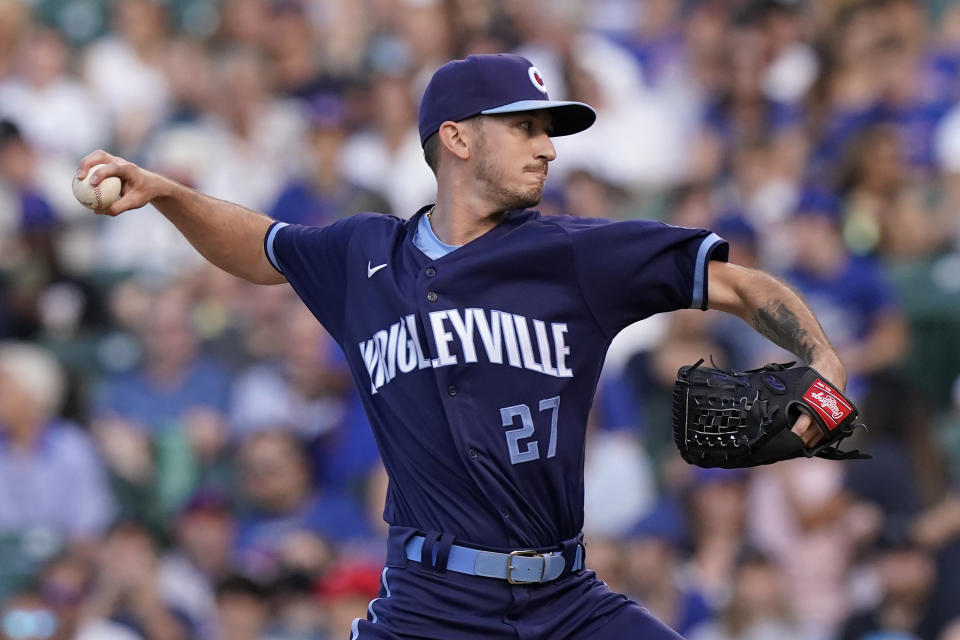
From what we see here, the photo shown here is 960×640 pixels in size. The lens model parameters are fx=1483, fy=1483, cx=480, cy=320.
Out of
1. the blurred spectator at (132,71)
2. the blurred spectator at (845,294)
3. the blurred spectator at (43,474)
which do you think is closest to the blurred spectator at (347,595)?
the blurred spectator at (43,474)

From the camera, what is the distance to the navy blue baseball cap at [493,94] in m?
3.96

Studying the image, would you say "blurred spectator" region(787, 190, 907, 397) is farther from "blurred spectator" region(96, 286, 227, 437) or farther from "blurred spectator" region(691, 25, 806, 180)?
"blurred spectator" region(96, 286, 227, 437)

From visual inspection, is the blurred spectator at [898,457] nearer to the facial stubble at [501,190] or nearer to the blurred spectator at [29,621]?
the facial stubble at [501,190]

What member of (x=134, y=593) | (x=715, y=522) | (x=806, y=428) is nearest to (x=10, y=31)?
(x=134, y=593)

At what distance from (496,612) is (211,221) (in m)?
1.41

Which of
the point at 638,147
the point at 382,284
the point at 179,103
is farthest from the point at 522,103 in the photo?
the point at 179,103

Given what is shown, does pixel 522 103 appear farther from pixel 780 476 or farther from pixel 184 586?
pixel 184 586

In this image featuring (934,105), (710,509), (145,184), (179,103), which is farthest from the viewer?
(179,103)

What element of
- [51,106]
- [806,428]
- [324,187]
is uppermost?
[51,106]

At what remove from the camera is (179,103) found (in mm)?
10102

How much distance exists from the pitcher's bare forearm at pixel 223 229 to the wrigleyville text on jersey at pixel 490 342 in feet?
2.16

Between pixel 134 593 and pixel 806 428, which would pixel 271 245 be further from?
Answer: pixel 134 593

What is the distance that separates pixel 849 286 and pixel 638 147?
76.5 inches

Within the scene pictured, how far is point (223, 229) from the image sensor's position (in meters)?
4.31
